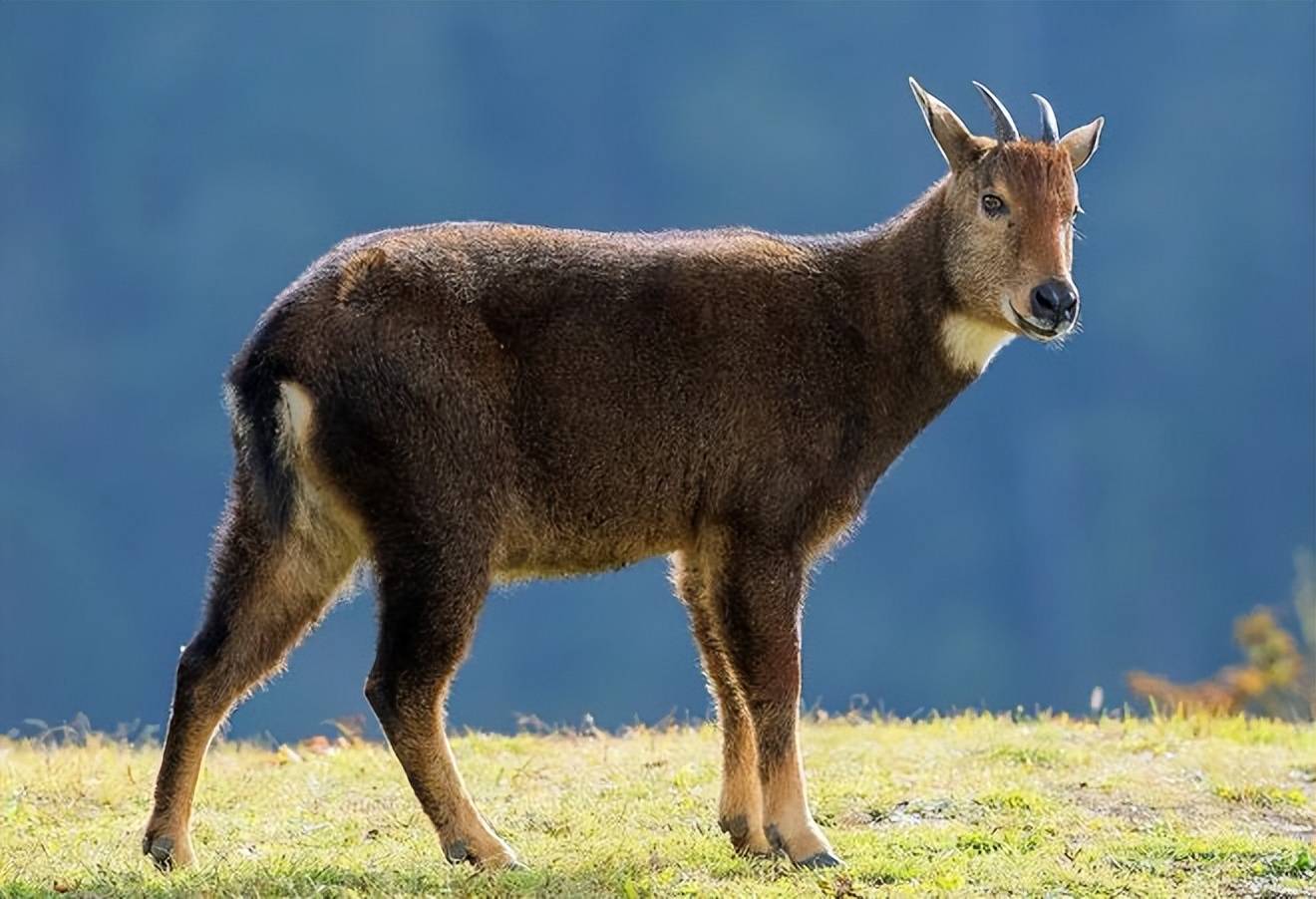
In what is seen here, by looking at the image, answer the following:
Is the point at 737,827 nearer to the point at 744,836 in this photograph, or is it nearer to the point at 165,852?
the point at 744,836

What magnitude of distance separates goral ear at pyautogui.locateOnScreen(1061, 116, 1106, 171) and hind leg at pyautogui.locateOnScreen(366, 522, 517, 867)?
338 centimetres

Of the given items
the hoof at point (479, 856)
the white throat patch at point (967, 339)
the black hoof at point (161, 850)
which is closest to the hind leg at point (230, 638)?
the black hoof at point (161, 850)

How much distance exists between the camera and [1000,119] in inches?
360

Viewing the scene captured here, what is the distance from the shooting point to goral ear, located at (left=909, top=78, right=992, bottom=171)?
9.30m

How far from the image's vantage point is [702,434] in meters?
8.80

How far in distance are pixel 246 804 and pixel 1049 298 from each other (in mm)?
4824

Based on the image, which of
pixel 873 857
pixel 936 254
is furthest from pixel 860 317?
pixel 873 857

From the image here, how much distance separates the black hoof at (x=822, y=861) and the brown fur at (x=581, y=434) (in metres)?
0.02

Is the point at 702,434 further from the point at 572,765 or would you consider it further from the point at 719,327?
the point at 572,765

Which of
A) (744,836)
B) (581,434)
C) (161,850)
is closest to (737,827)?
(744,836)

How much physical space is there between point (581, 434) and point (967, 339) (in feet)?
6.25

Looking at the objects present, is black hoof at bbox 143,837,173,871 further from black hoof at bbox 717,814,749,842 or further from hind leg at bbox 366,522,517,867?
black hoof at bbox 717,814,749,842

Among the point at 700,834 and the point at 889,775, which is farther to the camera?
the point at 889,775

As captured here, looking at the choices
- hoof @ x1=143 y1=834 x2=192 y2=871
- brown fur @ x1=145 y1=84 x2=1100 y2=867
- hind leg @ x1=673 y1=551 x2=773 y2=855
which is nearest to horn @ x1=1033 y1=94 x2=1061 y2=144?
brown fur @ x1=145 y1=84 x2=1100 y2=867
